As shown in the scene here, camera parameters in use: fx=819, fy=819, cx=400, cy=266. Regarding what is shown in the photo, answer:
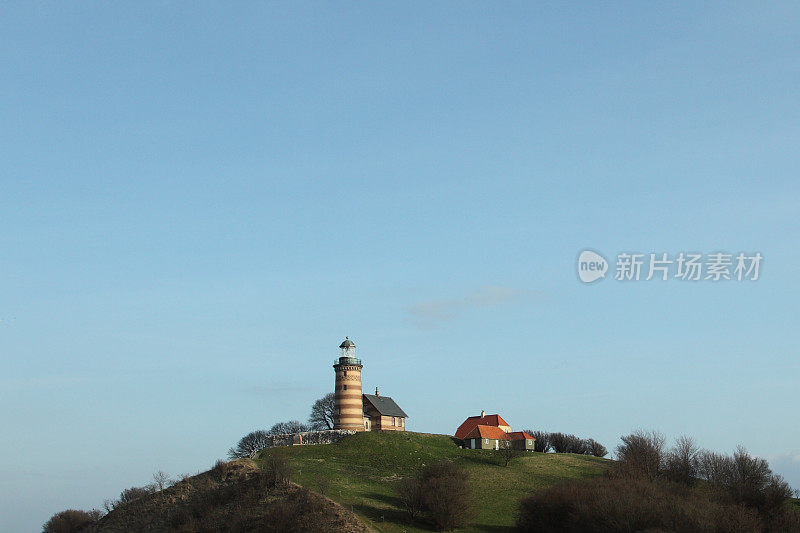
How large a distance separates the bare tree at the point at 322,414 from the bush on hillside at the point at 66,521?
37771mm

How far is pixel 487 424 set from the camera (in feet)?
374

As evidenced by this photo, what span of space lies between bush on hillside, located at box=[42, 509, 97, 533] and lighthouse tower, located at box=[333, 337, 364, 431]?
104ft

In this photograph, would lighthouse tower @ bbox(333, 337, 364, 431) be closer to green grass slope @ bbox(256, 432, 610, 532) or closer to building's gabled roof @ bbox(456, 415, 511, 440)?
green grass slope @ bbox(256, 432, 610, 532)

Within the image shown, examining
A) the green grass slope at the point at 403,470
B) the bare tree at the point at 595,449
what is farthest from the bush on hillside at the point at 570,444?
the green grass slope at the point at 403,470

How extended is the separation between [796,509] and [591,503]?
25.1m

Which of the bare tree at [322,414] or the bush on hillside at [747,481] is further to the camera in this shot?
the bare tree at [322,414]

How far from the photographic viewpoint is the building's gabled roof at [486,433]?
103500 mm

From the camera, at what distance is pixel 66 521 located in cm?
10288

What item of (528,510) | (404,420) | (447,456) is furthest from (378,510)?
(404,420)

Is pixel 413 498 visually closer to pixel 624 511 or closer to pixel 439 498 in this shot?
pixel 439 498

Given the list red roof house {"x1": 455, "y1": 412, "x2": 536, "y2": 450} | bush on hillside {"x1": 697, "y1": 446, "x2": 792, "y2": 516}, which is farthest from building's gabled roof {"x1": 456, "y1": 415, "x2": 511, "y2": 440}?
bush on hillside {"x1": 697, "y1": 446, "x2": 792, "y2": 516}

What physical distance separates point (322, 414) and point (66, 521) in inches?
1675

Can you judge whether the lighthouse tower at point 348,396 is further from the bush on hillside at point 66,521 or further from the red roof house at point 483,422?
the bush on hillside at point 66,521

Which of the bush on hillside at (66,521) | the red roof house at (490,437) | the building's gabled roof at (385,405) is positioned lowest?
the bush on hillside at (66,521)
